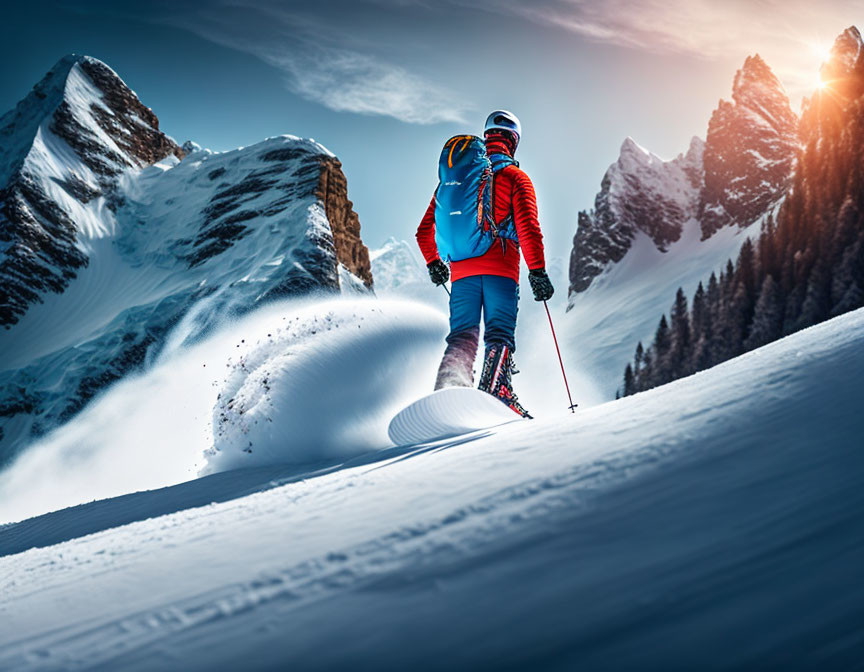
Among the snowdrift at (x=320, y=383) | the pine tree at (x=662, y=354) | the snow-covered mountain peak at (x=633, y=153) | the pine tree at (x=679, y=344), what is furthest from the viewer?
the snow-covered mountain peak at (x=633, y=153)

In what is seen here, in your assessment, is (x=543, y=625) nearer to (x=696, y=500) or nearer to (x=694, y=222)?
(x=696, y=500)

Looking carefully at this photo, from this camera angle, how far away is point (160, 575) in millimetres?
1532

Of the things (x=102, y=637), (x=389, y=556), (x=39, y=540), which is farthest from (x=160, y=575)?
(x=39, y=540)

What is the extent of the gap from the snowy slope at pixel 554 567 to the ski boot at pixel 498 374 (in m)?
3.62

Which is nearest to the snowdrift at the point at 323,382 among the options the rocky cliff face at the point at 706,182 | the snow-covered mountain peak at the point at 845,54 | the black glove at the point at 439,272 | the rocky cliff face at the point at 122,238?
the black glove at the point at 439,272

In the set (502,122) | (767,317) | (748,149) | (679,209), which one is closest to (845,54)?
(748,149)

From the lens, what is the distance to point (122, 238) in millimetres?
81062

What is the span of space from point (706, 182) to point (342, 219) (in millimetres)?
105488

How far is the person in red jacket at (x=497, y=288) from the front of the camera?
532 cm

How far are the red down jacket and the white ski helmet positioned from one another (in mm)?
223

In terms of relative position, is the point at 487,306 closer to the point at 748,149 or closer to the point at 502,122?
the point at 502,122

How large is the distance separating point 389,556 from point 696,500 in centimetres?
72

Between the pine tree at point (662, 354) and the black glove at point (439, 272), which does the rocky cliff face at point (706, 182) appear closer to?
the pine tree at point (662, 354)

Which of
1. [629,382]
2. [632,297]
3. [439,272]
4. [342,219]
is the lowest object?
[439,272]
